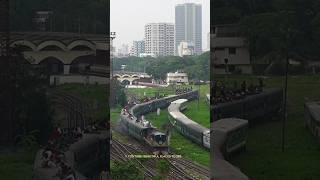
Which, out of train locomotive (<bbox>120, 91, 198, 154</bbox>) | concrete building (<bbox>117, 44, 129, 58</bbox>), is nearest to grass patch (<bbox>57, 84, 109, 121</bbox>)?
train locomotive (<bbox>120, 91, 198, 154</bbox>)

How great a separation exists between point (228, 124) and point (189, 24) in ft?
4.99

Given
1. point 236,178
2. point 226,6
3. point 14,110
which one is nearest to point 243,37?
point 226,6

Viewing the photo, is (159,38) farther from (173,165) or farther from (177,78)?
(173,165)

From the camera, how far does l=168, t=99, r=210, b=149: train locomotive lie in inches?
282

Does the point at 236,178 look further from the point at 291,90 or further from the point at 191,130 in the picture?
the point at 291,90

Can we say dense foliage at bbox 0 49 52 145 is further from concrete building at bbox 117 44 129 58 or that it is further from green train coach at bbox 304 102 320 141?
green train coach at bbox 304 102 320 141

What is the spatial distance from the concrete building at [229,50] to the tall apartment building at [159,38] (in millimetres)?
738

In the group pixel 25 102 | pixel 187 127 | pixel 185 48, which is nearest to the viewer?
pixel 187 127

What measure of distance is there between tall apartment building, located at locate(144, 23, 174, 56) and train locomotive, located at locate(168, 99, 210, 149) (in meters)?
0.90

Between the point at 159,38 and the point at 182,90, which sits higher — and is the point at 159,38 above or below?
above

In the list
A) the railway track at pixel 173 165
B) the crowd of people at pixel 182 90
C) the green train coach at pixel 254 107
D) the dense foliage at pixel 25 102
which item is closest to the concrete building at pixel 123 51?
the crowd of people at pixel 182 90

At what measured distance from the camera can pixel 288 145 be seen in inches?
280

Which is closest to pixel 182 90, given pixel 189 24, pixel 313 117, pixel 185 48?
pixel 185 48

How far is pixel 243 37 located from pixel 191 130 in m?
1.51
